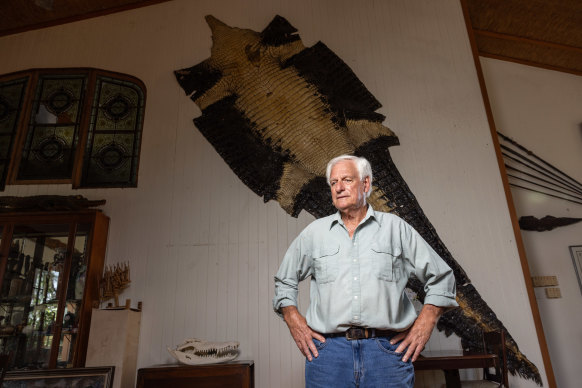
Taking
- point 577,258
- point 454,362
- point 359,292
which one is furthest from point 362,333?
point 577,258

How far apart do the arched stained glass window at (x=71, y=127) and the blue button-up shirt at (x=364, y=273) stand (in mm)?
2634

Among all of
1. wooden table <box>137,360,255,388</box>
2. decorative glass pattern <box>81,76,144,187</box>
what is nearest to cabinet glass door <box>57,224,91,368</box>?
decorative glass pattern <box>81,76,144,187</box>

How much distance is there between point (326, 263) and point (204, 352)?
189 cm

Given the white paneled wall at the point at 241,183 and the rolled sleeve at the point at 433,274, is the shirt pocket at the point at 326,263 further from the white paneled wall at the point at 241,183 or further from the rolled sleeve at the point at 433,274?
the white paneled wall at the point at 241,183

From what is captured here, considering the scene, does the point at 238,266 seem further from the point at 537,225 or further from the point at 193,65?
the point at 537,225

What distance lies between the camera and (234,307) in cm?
338

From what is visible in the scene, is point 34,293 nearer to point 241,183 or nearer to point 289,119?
point 241,183

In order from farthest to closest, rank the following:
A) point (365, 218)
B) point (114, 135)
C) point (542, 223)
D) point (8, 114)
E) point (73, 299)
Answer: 1. point (8, 114)
2. point (114, 135)
3. point (542, 223)
4. point (73, 299)
5. point (365, 218)

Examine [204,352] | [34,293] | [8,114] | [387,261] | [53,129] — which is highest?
[8,114]

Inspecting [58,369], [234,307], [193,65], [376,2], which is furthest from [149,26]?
[58,369]

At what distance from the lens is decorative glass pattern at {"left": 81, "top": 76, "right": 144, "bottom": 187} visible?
3928mm

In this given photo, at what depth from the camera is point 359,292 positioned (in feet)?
4.83

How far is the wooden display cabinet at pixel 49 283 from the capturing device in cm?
325

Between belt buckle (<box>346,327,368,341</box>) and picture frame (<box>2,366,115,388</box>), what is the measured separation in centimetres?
229
